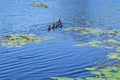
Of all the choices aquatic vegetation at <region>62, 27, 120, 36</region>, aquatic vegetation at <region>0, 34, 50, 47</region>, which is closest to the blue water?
aquatic vegetation at <region>0, 34, 50, 47</region>

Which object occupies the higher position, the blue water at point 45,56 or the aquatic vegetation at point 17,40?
the aquatic vegetation at point 17,40

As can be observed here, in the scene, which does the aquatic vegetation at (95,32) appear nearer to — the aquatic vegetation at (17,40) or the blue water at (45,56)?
the blue water at (45,56)

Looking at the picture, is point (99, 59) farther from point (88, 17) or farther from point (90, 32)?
point (88, 17)

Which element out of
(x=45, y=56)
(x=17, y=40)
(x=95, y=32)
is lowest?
(x=45, y=56)

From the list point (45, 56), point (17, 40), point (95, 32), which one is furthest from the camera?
point (95, 32)

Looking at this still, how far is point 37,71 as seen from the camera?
740 inches

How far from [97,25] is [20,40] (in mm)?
14144

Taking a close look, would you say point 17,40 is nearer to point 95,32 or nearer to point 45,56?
point 45,56

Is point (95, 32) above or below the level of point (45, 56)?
above

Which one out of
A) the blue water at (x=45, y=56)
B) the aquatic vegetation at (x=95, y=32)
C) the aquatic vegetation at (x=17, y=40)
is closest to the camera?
the blue water at (x=45, y=56)

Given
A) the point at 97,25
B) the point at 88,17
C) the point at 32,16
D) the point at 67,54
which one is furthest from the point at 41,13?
A: the point at 67,54

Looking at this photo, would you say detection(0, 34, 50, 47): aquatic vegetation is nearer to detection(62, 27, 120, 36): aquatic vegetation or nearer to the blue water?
the blue water

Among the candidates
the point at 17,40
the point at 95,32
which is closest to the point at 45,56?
the point at 17,40

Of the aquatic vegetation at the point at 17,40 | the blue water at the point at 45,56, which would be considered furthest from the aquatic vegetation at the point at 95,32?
the aquatic vegetation at the point at 17,40
